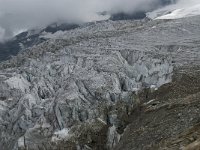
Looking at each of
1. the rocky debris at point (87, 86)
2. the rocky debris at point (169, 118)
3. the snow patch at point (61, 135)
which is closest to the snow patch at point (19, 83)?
the rocky debris at point (87, 86)

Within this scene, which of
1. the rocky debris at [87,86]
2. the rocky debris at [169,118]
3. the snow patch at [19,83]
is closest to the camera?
the rocky debris at [169,118]

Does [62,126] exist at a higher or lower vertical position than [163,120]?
lower

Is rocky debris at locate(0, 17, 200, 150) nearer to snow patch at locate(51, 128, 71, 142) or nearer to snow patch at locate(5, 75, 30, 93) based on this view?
snow patch at locate(51, 128, 71, 142)

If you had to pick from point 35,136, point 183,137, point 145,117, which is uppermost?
point 183,137

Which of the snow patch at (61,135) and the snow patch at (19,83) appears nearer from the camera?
the snow patch at (61,135)

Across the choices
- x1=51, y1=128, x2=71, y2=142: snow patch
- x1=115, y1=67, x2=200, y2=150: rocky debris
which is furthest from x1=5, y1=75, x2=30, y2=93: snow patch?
x1=115, y1=67, x2=200, y2=150: rocky debris

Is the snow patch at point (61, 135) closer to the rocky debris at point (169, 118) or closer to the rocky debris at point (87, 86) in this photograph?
the rocky debris at point (87, 86)

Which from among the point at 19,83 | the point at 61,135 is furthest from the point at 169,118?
the point at 19,83

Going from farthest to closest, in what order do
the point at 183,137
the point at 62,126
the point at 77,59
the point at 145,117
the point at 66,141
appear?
the point at 77,59, the point at 62,126, the point at 66,141, the point at 145,117, the point at 183,137

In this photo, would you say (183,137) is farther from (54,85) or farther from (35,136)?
(54,85)

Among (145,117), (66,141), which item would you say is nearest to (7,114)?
(66,141)
